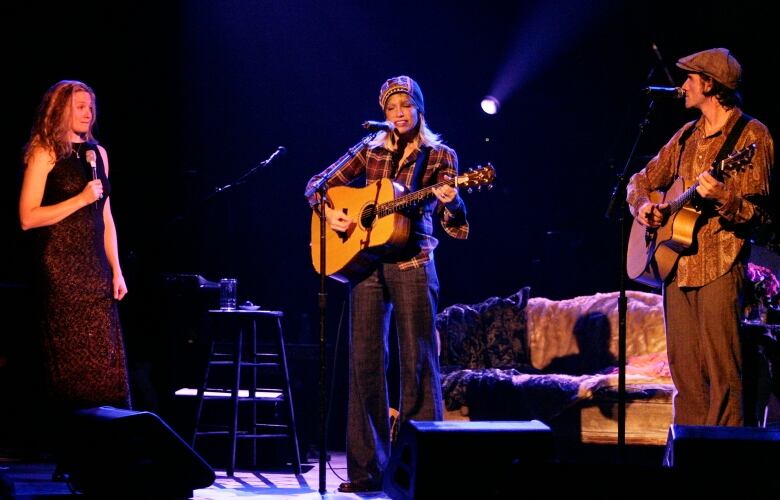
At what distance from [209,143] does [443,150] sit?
4.66m

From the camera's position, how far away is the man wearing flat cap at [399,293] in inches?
188

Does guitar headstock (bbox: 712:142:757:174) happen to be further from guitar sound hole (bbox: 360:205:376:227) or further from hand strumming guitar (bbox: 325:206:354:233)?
hand strumming guitar (bbox: 325:206:354:233)

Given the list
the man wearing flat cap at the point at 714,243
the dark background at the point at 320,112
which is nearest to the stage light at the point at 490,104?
the dark background at the point at 320,112

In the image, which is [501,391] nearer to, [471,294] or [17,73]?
[471,294]

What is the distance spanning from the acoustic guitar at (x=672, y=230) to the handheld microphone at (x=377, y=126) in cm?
150

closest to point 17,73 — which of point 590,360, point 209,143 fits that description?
point 209,143

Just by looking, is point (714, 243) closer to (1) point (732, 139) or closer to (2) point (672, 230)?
(2) point (672, 230)

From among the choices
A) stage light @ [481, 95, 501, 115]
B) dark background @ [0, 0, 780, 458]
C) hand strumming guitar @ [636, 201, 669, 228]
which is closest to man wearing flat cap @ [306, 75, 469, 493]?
→ hand strumming guitar @ [636, 201, 669, 228]

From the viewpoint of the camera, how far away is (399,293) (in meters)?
4.82

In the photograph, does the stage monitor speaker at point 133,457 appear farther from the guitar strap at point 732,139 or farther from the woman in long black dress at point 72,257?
the guitar strap at point 732,139

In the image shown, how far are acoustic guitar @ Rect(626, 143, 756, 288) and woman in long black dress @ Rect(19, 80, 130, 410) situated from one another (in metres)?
2.84

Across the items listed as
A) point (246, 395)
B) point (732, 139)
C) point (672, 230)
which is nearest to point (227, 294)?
point (246, 395)

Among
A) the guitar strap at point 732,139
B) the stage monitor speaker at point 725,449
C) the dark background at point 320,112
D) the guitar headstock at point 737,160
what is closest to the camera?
the stage monitor speaker at point 725,449

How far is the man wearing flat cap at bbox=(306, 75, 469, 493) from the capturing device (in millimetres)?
4773
